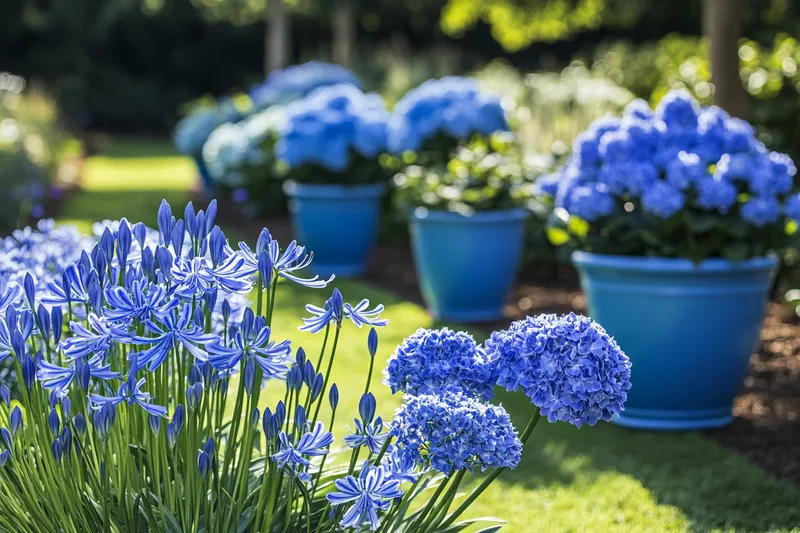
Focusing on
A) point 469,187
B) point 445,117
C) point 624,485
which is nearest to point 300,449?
point 624,485

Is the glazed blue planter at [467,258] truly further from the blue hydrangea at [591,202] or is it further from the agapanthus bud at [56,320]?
the agapanthus bud at [56,320]

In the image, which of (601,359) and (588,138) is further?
(588,138)

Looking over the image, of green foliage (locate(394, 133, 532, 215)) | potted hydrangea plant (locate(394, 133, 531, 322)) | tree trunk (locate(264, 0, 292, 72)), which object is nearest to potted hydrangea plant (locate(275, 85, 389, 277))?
green foliage (locate(394, 133, 532, 215))

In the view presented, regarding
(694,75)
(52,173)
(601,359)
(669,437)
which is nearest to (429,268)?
(669,437)

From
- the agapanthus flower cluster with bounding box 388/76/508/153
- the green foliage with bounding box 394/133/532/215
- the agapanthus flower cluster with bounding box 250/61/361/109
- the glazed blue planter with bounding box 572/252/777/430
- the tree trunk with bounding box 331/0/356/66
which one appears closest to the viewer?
the glazed blue planter with bounding box 572/252/777/430

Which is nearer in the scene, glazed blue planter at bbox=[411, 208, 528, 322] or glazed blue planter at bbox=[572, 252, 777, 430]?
glazed blue planter at bbox=[572, 252, 777, 430]

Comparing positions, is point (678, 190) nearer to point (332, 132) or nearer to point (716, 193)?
point (716, 193)

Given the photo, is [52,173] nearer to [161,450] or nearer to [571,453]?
[571,453]

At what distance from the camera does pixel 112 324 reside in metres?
1.92

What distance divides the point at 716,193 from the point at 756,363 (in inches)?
55.6

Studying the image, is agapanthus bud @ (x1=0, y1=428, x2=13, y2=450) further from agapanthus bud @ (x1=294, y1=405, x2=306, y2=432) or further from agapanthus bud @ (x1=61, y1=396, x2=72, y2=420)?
agapanthus bud @ (x1=294, y1=405, x2=306, y2=432)

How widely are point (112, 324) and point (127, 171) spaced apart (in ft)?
50.4

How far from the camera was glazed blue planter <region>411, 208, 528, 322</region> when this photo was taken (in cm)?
586

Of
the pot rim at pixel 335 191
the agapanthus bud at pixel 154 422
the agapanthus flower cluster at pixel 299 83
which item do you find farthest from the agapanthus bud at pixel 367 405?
the agapanthus flower cluster at pixel 299 83
